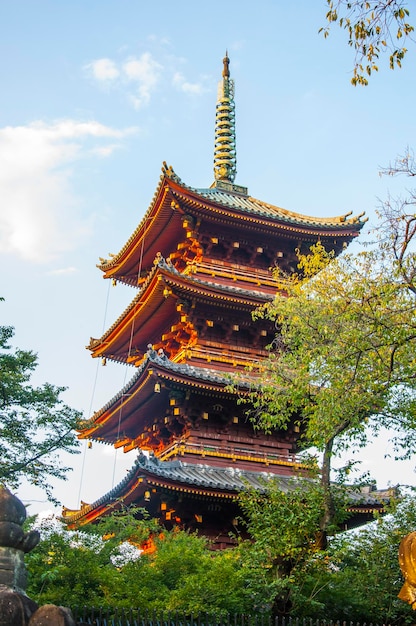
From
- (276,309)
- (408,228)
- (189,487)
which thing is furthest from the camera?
(189,487)

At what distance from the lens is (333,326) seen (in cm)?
1539

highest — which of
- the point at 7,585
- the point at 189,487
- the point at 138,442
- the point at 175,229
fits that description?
the point at 175,229

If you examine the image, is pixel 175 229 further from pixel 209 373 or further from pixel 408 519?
pixel 408 519

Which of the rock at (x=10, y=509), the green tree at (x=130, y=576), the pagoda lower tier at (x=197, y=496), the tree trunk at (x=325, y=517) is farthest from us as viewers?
the pagoda lower tier at (x=197, y=496)

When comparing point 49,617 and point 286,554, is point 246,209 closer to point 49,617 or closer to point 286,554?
point 286,554

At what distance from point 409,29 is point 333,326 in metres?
7.19

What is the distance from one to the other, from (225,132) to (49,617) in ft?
83.3

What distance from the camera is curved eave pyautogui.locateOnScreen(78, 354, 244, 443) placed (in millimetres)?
21031

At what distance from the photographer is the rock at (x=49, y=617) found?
29.2ft

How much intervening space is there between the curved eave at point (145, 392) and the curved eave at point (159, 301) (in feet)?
7.06

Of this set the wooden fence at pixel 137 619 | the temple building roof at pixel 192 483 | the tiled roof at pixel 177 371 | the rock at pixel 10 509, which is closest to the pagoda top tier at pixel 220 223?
the tiled roof at pixel 177 371

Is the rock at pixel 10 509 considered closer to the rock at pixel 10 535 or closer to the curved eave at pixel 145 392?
the rock at pixel 10 535

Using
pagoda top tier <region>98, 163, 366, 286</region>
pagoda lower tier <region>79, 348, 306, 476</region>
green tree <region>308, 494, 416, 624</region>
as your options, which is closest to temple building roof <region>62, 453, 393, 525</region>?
pagoda lower tier <region>79, 348, 306, 476</region>

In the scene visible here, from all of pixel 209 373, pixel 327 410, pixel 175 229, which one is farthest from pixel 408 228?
pixel 175 229
